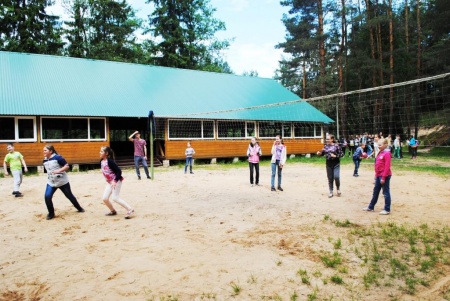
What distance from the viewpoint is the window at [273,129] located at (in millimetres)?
22052

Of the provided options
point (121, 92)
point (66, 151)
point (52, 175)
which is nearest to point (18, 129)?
point (66, 151)

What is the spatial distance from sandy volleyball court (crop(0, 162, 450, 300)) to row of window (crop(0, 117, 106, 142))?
21.3 feet

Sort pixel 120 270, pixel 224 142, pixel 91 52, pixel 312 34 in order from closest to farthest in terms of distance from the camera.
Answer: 1. pixel 120 270
2. pixel 224 142
3. pixel 312 34
4. pixel 91 52

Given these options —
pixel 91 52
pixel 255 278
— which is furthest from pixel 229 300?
pixel 91 52

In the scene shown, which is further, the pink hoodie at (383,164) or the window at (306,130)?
the window at (306,130)

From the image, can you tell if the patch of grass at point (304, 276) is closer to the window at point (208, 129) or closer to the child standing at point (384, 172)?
the child standing at point (384, 172)

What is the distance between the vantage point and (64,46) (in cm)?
3117

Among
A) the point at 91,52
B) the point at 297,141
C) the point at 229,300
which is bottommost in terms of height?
the point at 229,300

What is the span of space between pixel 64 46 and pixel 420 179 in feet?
103

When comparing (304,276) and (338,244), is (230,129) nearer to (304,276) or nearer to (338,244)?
(338,244)

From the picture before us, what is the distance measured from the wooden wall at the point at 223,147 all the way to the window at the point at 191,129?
380mm

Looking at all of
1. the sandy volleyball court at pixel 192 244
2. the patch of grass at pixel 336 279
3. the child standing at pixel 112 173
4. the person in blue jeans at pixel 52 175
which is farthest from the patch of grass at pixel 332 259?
the person in blue jeans at pixel 52 175

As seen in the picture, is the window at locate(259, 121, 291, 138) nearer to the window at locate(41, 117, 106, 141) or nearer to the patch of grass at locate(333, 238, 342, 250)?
the window at locate(41, 117, 106, 141)

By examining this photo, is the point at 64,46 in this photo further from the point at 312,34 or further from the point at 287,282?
the point at 287,282
